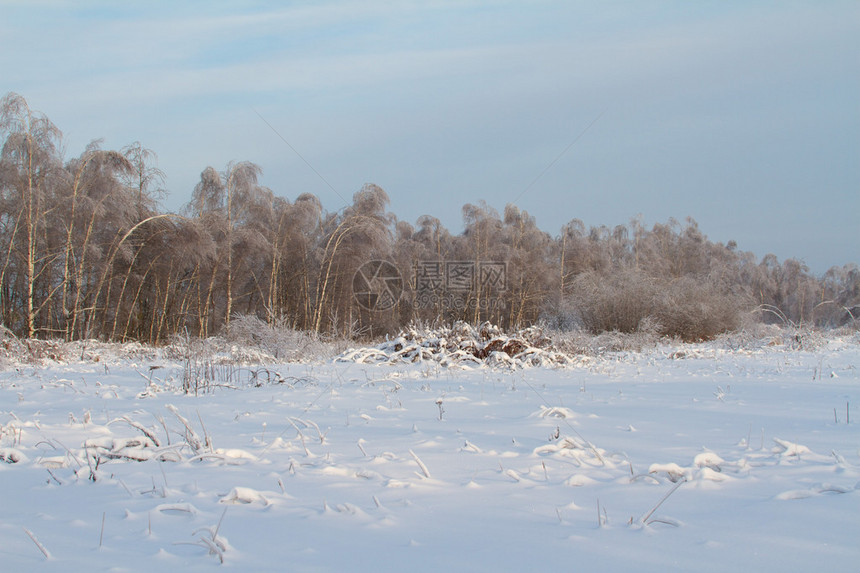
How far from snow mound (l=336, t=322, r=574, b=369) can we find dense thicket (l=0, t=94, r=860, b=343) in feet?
12.0

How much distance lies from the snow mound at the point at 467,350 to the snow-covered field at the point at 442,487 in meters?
4.11

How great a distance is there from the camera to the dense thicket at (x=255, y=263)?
13812 mm

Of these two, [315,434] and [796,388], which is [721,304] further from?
[315,434]

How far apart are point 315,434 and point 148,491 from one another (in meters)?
1.29

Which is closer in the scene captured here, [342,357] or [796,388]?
[796,388]

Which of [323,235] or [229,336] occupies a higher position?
[323,235]

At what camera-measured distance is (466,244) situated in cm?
2788

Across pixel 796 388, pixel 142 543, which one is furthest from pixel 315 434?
pixel 796 388

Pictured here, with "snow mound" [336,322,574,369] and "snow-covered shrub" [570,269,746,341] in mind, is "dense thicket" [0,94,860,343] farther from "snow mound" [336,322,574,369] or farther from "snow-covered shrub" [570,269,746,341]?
"snow mound" [336,322,574,369]

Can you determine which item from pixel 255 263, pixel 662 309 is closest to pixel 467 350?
pixel 662 309

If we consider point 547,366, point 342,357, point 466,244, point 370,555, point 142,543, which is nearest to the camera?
point 370,555

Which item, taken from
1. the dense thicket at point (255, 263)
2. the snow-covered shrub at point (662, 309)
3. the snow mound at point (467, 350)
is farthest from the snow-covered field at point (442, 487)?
the snow-covered shrub at point (662, 309)

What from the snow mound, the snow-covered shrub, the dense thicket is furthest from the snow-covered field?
the snow-covered shrub

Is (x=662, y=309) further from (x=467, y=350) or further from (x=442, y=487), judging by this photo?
(x=442, y=487)
